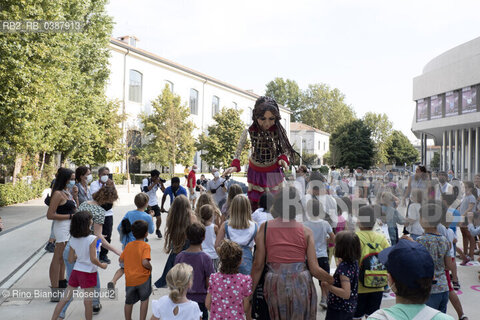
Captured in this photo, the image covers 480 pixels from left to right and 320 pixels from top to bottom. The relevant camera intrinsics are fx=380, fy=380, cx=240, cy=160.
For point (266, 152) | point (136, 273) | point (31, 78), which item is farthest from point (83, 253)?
point (31, 78)

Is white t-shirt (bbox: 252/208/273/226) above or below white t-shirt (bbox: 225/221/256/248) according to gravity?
above

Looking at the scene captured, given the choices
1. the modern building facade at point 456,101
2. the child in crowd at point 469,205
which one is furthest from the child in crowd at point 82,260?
the modern building facade at point 456,101

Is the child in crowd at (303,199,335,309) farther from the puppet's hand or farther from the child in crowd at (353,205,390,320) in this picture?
the puppet's hand

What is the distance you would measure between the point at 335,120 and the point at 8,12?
75860 millimetres

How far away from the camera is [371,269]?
4.08 m

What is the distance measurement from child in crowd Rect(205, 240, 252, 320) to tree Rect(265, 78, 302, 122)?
8460 cm

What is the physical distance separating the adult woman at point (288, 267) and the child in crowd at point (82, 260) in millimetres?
2051

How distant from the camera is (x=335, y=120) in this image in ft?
273

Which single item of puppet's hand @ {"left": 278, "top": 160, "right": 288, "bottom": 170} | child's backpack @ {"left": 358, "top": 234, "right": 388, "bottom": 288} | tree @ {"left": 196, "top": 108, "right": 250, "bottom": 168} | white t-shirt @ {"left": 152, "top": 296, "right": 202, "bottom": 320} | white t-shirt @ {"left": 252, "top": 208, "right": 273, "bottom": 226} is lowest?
white t-shirt @ {"left": 152, "top": 296, "right": 202, "bottom": 320}

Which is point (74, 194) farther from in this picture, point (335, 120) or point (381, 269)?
point (335, 120)

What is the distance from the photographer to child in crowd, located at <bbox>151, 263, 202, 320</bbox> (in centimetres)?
321

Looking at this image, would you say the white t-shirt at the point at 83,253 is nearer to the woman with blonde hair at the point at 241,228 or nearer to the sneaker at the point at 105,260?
the woman with blonde hair at the point at 241,228

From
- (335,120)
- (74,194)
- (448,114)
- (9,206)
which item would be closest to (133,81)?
(9,206)

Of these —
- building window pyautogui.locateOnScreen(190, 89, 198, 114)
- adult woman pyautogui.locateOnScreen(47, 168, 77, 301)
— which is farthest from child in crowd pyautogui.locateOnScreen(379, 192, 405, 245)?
building window pyautogui.locateOnScreen(190, 89, 198, 114)
